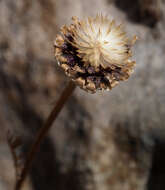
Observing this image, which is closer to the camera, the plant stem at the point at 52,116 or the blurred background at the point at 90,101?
the plant stem at the point at 52,116

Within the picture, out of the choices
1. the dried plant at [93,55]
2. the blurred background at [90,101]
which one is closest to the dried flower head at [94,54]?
the dried plant at [93,55]

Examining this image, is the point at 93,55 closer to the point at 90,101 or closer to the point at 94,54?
the point at 94,54

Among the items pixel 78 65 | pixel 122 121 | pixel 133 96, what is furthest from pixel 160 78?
pixel 78 65

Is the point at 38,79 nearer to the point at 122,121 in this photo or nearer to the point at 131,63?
the point at 122,121

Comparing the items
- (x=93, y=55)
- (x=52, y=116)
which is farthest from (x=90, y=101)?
(x=93, y=55)

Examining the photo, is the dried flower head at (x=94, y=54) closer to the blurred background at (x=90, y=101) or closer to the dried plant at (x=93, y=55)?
the dried plant at (x=93, y=55)

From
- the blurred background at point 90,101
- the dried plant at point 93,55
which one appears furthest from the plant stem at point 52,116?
the blurred background at point 90,101

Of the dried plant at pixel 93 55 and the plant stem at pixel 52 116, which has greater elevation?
the dried plant at pixel 93 55

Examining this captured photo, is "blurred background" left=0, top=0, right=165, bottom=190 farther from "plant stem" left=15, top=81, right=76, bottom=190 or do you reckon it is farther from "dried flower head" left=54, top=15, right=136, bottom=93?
"dried flower head" left=54, top=15, right=136, bottom=93
